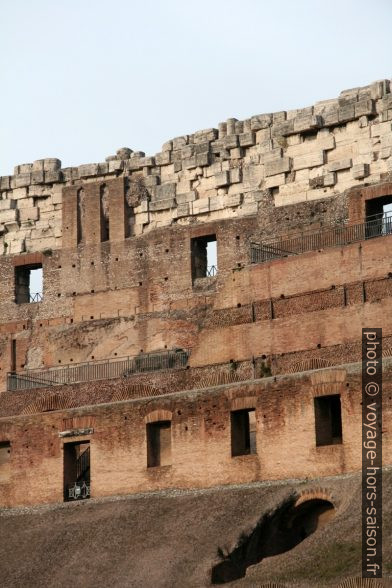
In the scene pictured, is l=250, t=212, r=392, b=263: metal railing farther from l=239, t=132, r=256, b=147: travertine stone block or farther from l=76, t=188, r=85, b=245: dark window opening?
l=76, t=188, r=85, b=245: dark window opening

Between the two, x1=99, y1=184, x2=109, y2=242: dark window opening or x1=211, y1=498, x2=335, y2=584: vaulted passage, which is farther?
x1=99, y1=184, x2=109, y2=242: dark window opening

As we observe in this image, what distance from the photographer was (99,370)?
156ft

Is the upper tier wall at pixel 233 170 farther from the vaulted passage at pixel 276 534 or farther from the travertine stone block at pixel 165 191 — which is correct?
the vaulted passage at pixel 276 534

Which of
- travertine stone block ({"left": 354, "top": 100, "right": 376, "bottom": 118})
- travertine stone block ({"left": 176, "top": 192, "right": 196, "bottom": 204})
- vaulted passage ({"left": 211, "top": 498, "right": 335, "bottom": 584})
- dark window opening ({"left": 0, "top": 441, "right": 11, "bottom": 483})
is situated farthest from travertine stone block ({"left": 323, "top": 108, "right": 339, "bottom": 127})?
vaulted passage ({"left": 211, "top": 498, "right": 335, "bottom": 584})

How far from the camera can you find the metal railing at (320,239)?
4506 centimetres

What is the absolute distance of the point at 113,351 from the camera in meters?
49.2

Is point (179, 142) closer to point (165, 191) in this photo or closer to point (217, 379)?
point (165, 191)

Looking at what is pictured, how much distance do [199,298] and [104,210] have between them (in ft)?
17.1

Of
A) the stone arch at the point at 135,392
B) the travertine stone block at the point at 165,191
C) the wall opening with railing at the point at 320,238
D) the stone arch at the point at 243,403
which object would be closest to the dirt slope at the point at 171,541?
the stone arch at the point at 243,403

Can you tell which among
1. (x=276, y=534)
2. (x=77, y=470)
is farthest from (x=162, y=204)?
(x=276, y=534)

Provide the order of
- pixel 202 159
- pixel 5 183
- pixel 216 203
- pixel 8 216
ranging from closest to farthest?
pixel 216 203, pixel 202 159, pixel 8 216, pixel 5 183

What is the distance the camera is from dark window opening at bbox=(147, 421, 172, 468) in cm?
4041

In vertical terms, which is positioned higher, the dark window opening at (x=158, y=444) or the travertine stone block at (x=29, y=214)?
the travertine stone block at (x=29, y=214)

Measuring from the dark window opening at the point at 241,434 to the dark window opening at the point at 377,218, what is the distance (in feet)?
24.5
